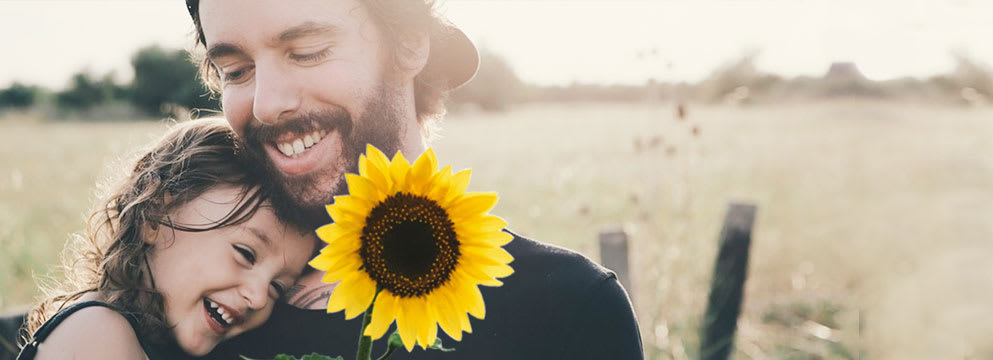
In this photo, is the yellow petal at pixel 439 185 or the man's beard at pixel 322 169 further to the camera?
the man's beard at pixel 322 169

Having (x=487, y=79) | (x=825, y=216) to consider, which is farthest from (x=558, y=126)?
(x=825, y=216)

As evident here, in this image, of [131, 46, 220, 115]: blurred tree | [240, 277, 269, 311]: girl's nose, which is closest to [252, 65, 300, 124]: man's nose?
[240, 277, 269, 311]: girl's nose

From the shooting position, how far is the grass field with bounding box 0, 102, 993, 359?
3910 millimetres

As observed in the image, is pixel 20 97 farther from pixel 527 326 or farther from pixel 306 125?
pixel 527 326

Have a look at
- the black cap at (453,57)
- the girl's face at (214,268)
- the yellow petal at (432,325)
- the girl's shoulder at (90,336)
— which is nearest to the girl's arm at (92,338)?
the girl's shoulder at (90,336)

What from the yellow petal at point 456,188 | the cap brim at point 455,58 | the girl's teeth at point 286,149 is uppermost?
the cap brim at point 455,58

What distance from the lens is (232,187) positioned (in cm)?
152

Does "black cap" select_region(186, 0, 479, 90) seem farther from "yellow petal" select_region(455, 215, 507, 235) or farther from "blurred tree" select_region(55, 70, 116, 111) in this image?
"blurred tree" select_region(55, 70, 116, 111)

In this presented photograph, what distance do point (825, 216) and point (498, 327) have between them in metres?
6.99

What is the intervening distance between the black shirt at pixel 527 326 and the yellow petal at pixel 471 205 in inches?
20.2

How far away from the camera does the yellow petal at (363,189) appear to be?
914 mm

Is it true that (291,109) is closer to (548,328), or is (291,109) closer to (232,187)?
(232,187)

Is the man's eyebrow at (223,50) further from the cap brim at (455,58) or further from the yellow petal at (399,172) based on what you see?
the yellow petal at (399,172)

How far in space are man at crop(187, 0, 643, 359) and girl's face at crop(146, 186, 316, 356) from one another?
0.06 metres
